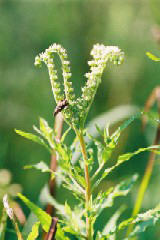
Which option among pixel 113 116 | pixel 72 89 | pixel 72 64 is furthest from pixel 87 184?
pixel 72 64

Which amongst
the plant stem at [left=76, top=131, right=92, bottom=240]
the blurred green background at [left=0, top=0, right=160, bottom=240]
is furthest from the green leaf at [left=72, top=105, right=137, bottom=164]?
the plant stem at [left=76, top=131, right=92, bottom=240]

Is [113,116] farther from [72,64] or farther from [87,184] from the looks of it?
[87,184]

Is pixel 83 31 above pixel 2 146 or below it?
above

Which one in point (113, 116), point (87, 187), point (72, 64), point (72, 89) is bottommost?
point (87, 187)

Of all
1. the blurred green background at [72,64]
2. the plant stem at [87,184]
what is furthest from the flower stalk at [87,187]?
the blurred green background at [72,64]

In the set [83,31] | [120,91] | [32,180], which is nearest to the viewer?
[32,180]

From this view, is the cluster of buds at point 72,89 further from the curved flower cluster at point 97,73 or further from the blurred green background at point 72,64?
the blurred green background at point 72,64

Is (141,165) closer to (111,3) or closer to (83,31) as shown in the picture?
(83,31)

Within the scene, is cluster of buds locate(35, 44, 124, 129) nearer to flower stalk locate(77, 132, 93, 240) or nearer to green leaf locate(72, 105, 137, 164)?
flower stalk locate(77, 132, 93, 240)

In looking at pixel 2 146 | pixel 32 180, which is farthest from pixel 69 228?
pixel 2 146
